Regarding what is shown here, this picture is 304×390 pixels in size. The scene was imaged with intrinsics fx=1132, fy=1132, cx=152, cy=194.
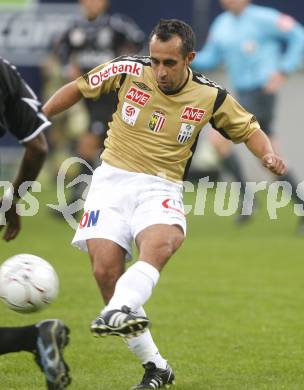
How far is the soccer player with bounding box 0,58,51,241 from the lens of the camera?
5441mm

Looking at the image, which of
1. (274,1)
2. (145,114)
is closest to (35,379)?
(145,114)

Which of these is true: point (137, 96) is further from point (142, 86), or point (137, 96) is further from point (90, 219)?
point (90, 219)

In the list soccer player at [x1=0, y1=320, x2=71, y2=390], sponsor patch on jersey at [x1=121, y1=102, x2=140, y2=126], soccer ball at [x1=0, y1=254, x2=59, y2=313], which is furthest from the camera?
sponsor patch on jersey at [x1=121, y1=102, x2=140, y2=126]

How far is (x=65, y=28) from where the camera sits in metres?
19.7

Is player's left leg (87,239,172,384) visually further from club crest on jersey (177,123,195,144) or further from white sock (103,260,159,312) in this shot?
club crest on jersey (177,123,195,144)

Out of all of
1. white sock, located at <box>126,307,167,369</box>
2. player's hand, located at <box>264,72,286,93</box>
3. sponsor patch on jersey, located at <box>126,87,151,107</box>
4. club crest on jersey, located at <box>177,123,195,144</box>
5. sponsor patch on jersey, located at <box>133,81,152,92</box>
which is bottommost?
white sock, located at <box>126,307,167,369</box>

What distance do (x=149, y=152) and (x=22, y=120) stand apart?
114cm

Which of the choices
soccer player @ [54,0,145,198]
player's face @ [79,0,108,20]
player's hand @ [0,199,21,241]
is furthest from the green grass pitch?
player's face @ [79,0,108,20]

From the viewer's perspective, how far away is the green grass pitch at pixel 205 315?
6492mm

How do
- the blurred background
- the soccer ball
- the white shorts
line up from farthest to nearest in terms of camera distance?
1. the blurred background
2. the white shorts
3. the soccer ball

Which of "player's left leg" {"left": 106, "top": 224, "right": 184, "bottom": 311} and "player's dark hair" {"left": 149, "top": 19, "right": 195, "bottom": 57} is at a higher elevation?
"player's dark hair" {"left": 149, "top": 19, "right": 195, "bottom": 57}

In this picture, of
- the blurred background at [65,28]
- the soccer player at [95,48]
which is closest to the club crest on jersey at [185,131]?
the soccer player at [95,48]

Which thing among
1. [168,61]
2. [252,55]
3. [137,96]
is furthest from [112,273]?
[252,55]

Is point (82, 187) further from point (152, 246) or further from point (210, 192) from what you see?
point (152, 246)
